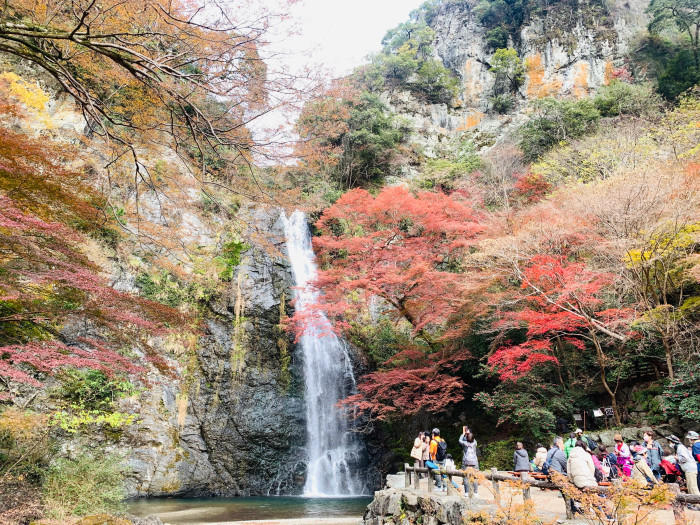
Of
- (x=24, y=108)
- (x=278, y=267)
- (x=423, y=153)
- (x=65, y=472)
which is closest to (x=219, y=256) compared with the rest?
(x=278, y=267)

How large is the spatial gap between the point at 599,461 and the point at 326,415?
10.1 meters

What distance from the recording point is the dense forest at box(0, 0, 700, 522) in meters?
4.33

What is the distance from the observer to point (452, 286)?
13195mm

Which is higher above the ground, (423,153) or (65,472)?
(423,153)

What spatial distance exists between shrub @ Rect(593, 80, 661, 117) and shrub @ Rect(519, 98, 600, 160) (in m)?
0.65

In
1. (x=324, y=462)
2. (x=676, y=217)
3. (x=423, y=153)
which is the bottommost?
(x=324, y=462)

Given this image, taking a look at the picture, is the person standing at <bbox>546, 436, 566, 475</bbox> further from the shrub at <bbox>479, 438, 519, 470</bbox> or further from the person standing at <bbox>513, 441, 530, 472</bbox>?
the shrub at <bbox>479, 438, 519, 470</bbox>

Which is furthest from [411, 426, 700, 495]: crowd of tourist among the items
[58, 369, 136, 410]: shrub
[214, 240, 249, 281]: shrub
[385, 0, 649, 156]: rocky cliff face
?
[385, 0, 649, 156]: rocky cliff face

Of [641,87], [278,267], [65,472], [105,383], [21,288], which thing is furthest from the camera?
[641,87]

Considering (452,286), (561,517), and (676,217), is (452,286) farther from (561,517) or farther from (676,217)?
(561,517)

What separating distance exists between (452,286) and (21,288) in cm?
1087

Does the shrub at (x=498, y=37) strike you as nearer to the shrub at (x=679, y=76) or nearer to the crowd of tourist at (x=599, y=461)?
the shrub at (x=679, y=76)

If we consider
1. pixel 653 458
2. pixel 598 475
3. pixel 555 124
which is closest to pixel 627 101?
pixel 555 124

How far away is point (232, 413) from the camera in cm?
1379
